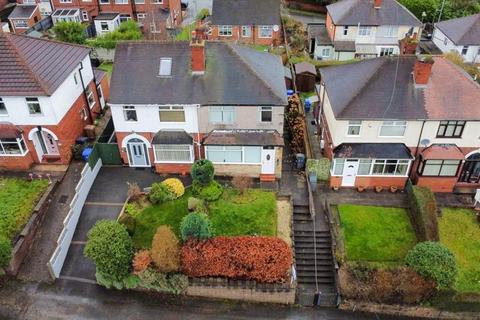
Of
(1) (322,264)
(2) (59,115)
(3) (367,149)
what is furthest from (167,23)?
(1) (322,264)

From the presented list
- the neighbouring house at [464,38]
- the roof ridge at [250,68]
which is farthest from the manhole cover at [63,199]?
the neighbouring house at [464,38]

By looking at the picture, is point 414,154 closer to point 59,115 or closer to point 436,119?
point 436,119

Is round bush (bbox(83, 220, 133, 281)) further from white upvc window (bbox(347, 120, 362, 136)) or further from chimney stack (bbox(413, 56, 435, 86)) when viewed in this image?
chimney stack (bbox(413, 56, 435, 86))

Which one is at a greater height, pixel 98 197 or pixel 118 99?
pixel 118 99

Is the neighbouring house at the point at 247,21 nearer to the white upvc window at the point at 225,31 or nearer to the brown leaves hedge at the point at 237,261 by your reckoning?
the white upvc window at the point at 225,31

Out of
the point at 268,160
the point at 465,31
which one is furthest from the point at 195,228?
the point at 465,31
